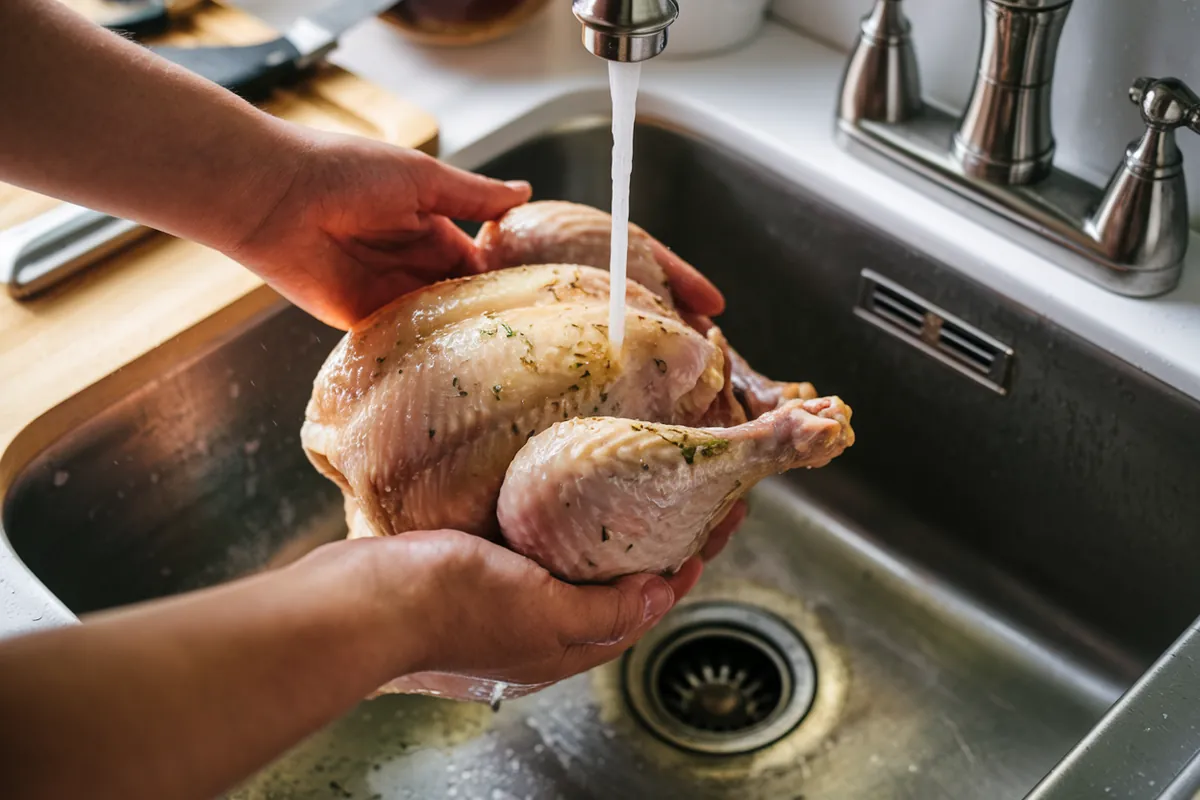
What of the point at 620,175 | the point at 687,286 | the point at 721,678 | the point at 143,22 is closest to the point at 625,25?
the point at 620,175

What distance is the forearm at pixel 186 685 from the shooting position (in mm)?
521

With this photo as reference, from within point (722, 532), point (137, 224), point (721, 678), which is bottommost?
point (721, 678)

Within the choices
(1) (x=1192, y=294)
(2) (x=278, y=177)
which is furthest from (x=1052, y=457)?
(2) (x=278, y=177)

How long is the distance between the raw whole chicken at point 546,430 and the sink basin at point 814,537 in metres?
0.28

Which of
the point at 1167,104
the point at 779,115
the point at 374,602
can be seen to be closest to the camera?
the point at 374,602

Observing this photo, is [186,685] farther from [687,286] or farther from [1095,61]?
[1095,61]

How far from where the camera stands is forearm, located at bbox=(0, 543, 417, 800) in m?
0.52

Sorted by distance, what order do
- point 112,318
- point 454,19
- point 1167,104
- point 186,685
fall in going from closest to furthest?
point 186,685 → point 1167,104 → point 112,318 → point 454,19

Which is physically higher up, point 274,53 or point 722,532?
point 274,53

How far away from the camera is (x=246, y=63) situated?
125 centimetres

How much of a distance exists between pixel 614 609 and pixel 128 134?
538mm

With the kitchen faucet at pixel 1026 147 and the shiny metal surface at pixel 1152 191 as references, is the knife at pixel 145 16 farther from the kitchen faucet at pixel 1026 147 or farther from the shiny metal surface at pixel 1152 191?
the shiny metal surface at pixel 1152 191

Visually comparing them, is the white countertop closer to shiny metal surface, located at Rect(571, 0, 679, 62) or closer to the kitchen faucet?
the kitchen faucet

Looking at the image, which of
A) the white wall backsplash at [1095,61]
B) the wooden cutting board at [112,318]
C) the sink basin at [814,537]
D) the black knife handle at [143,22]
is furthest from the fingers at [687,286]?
the black knife handle at [143,22]
